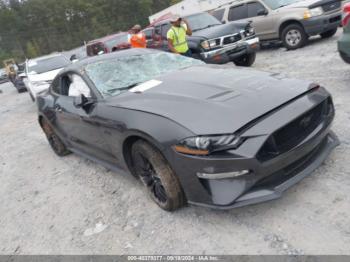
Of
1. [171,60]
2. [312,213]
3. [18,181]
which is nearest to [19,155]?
[18,181]

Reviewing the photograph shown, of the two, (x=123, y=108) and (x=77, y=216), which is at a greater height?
(x=123, y=108)

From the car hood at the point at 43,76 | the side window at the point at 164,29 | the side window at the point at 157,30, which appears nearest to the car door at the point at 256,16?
the side window at the point at 164,29

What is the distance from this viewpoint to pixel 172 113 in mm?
3084

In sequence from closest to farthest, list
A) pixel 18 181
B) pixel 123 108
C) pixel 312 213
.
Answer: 1. pixel 312 213
2. pixel 123 108
3. pixel 18 181

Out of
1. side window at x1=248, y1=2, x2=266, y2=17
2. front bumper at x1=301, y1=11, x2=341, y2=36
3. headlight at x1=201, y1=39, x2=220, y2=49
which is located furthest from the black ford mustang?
side window at x1=248, y1=2, x2=266, y2=17

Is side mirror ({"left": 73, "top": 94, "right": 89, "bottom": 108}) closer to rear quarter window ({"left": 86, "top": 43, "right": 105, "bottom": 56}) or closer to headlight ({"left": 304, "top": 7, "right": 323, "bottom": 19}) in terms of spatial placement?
headlight ({"left": 304, "top": 7, "right": 323, "bottom": 19})

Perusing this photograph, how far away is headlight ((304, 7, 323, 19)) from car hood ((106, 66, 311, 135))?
248 inches

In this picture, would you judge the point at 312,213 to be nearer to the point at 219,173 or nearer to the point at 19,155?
the point at 219,173

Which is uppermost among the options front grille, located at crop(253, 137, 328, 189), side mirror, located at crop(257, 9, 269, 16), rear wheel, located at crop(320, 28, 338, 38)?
side mirror, located at crop(257, 9, 269, 16)

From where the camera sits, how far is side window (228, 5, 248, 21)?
36.2 ft

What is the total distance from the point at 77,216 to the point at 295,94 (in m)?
2.64

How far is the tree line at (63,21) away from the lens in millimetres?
69812

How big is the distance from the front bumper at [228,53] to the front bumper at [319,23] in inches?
70.3

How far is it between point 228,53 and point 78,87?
→ 16.0ft
